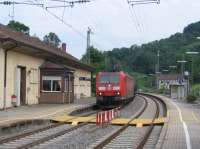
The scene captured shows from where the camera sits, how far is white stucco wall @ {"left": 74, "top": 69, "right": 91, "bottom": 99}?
212 ft

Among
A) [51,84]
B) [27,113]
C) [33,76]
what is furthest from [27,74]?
[27,113]

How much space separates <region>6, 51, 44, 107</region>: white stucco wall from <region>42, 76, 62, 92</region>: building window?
30.5 inches

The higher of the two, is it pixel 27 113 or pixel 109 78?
pixel 109 78

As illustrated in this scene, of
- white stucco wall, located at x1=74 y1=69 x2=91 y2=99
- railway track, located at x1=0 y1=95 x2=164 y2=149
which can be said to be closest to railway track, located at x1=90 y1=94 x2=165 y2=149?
railway track, located at x1=0 y1=95 x2=164 y2=149

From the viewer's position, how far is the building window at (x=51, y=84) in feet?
153

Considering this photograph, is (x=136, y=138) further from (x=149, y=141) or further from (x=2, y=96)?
(x=2, y=96)

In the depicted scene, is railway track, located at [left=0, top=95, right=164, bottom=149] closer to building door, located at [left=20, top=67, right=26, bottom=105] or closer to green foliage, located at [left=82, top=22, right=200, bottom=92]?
building door, located at [left=20, top=67, right=26, bottom=105]

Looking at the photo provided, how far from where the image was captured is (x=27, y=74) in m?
42.6

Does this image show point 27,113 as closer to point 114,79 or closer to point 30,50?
point 30,50

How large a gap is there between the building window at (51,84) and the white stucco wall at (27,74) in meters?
0.77

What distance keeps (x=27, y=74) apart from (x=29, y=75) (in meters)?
0.60

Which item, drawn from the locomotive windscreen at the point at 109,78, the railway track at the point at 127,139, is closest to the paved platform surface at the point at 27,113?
the railway track at the point at 127,139

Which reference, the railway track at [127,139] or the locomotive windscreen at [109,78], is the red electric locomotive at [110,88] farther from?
the railway track at [127,139]

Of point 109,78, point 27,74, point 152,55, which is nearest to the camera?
→ point 27,74
